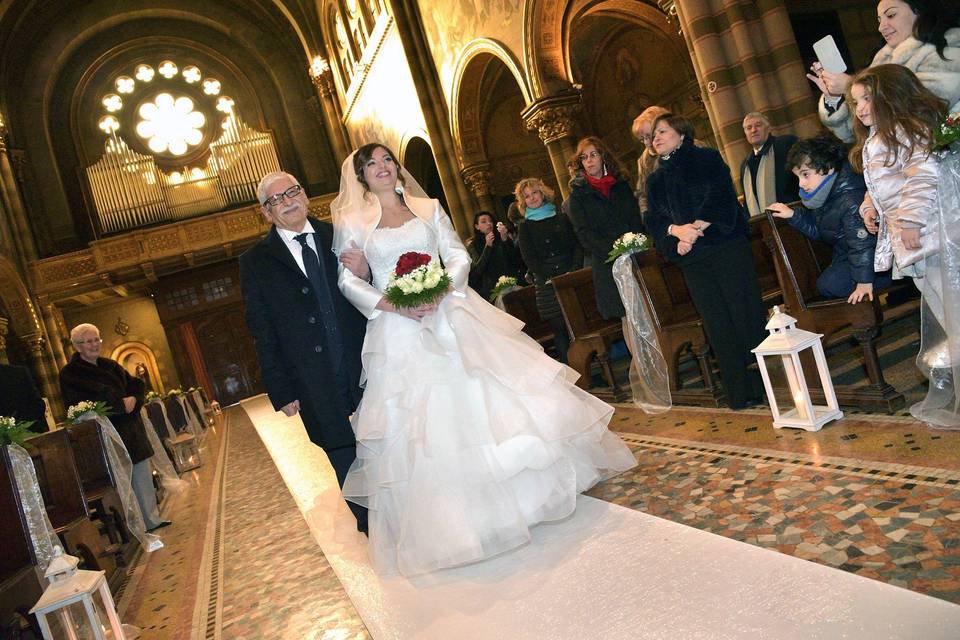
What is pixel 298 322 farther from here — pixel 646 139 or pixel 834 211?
pixel 834 211

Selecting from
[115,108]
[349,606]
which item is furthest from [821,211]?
[115,108]

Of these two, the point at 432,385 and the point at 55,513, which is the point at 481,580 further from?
the point at 55,513

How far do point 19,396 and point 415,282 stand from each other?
10.9 ft

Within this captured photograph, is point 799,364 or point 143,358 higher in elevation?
point 143,358

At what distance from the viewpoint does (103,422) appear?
4.51m

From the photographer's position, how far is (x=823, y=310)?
3.18 metres

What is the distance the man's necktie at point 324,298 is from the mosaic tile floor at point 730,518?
36.3 inches

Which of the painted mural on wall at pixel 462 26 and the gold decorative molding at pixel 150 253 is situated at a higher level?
the painted mural on wall at pixel 462 26

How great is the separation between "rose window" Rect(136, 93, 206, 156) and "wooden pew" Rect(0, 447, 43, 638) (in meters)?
17.2

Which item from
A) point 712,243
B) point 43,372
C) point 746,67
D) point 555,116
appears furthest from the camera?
point 43,372

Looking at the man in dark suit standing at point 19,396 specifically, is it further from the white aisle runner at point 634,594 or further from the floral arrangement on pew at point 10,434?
the white aisle runner at point 634,594

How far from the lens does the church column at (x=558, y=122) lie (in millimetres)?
9164

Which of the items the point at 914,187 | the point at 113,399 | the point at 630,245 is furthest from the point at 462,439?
the point at 113,399

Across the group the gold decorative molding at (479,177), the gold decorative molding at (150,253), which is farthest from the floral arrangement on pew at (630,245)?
the gold decorative molding at (150,253)
